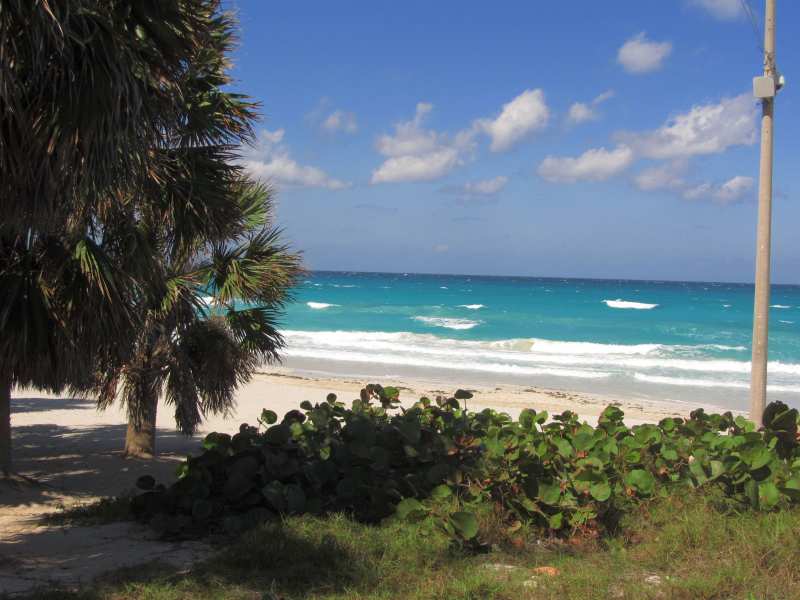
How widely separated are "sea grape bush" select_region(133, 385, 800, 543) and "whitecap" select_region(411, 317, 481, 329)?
122 feet

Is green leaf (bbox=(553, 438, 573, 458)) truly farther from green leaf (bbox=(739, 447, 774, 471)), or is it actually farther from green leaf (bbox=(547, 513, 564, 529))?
green leaf (bbox=(739, 447, 774, 471))

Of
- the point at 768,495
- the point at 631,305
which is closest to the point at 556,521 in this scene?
the point at 768,495

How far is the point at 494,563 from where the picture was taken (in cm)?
455

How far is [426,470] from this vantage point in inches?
210

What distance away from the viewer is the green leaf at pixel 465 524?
179 inches

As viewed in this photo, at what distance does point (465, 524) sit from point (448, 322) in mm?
41520

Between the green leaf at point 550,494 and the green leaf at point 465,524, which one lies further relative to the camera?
the green leaf at point 550,494

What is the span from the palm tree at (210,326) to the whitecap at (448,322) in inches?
1397

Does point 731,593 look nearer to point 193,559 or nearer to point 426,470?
point 426,470

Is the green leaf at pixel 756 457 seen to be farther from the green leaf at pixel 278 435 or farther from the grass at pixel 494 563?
the green leaf at pixel 278 435

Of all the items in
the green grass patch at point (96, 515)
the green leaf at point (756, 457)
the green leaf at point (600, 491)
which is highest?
the green leaf at point (756, 457)

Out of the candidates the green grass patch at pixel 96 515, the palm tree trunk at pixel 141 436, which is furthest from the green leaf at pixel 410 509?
the palm tree trunk at pixel 141 436

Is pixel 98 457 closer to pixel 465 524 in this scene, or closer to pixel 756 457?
pixel 465 524

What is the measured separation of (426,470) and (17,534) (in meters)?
2.90
